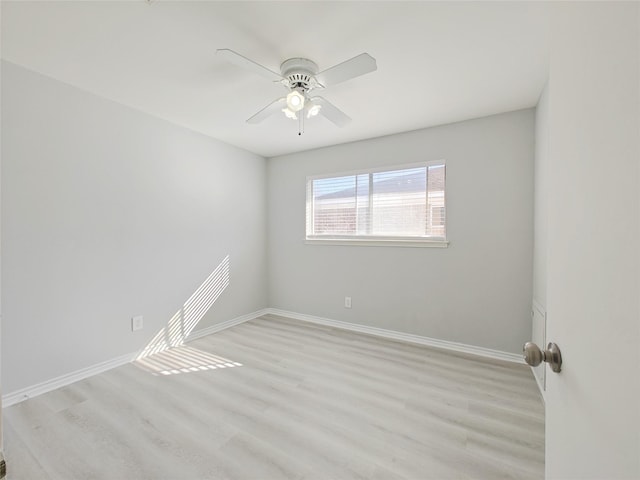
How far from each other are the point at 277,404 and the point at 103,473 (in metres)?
0.96

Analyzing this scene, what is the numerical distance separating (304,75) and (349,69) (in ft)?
1.28

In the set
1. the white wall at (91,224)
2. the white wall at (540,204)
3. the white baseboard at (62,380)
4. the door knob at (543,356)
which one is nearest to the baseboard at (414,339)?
the white wall at (540,204)

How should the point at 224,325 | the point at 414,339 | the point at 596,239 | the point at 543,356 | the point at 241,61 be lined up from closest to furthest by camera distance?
the point at 596,239
the point at 543,356
the point at 241,61
the point at 414,339
the point at 224,325

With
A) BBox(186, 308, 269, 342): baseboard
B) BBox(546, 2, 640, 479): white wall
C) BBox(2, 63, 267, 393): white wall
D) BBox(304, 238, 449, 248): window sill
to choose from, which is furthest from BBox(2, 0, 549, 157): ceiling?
BBox(186, 308, 269, 342): baseboard

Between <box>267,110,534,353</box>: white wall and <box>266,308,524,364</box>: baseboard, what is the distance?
0.18 feet

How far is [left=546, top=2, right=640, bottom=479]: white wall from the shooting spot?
37 centimetres

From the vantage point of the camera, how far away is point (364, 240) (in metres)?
3.38

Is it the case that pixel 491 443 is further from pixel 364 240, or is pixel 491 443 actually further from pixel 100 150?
pixel 100 150

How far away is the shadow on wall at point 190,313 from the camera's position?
284 cm

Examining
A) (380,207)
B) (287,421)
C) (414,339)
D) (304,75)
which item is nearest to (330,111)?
(304,75)

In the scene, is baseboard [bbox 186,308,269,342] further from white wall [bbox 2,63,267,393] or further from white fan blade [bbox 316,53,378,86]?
white fan blade [bbox 316,53,378,86]

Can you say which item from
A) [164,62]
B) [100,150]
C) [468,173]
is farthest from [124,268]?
[468,173]

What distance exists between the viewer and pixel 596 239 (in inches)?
18.6

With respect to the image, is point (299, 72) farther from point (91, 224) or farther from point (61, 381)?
point (61, 381)
